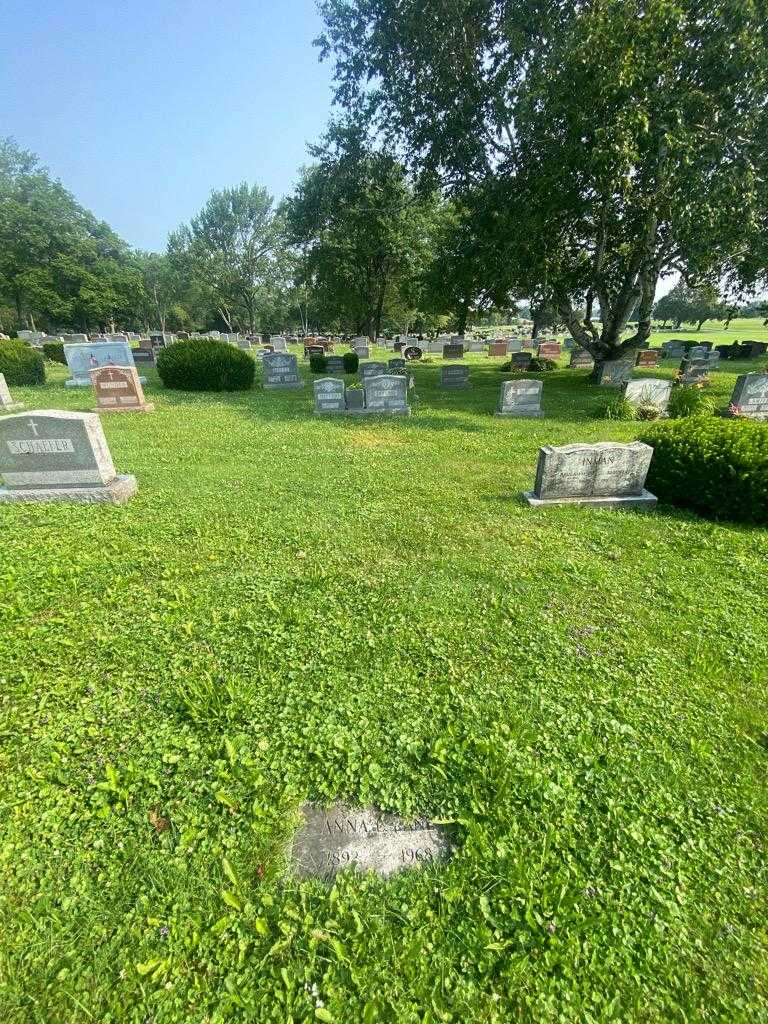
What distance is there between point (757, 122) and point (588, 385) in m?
7.64

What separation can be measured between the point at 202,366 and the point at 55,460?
10411 millimetres

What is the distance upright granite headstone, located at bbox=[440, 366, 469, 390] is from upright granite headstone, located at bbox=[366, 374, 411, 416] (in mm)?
4860

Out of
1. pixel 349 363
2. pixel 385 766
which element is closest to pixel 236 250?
pixel 349 363

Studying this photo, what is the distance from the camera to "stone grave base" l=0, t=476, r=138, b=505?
5629 millimetres

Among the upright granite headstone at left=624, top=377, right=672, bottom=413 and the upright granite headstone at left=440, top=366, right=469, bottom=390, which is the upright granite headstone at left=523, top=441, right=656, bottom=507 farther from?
the upright granite headstone at left=440, top=366, right=469, bottom=390

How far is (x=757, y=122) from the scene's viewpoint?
402 inches

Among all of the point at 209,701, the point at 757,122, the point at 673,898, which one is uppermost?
the point at 757,122

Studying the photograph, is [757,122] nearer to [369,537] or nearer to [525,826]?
[369,537]

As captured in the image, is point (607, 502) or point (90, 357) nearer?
point (607, 502)

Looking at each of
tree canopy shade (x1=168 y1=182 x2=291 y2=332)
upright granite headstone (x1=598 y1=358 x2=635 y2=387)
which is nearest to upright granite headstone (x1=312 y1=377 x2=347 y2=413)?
upright granite headstone (x1=598 y1=358 x2=635 y2=387)

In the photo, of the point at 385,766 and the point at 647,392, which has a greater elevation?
the point at 647,392

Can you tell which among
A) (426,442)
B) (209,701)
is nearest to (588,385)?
(426,442)

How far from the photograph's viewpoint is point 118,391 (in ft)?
39.4

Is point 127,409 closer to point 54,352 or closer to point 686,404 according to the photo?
point 686,404
